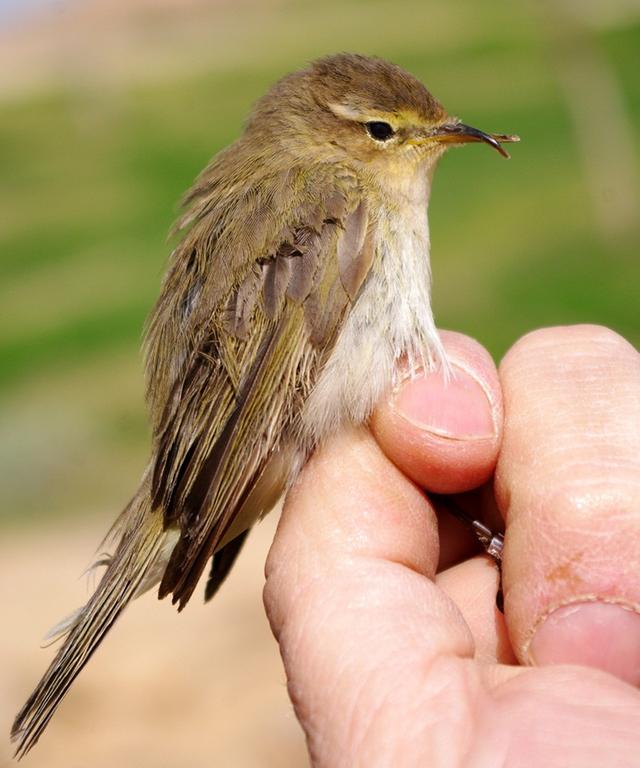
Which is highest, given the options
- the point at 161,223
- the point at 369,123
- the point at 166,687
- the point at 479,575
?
the point at 369,123

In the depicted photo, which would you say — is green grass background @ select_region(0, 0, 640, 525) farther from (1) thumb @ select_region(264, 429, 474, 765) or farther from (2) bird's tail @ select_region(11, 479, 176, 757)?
(1) thumb @ select_region(264, 429, 474, 765)

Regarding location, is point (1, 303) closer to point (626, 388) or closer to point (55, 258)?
point (55, 258)

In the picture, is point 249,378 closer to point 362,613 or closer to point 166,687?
point 362,613

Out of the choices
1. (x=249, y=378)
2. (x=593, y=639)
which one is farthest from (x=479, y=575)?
(x=249, y=378)

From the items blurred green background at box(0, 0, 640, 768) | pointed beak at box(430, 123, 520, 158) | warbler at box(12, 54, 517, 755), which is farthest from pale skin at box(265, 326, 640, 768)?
blurred green background at box(0, 0, 640, 768)

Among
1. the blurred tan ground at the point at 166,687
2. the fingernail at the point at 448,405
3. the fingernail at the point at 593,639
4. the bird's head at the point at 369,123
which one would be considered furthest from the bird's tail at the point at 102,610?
the blurred tan ground at the point at 166,687

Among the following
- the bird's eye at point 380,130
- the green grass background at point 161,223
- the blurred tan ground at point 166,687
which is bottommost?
the green grass background at point 161,223

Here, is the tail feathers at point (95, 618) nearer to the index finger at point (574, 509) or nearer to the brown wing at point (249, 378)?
the brown wing at point (249, 378)
